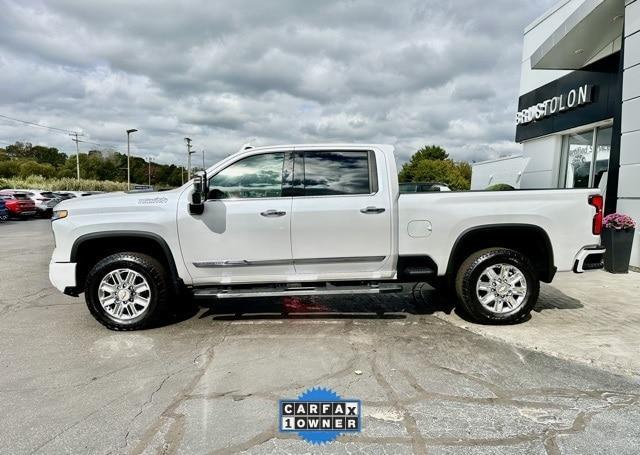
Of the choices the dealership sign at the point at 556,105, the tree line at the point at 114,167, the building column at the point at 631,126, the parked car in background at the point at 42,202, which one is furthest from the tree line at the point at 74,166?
the building column at the point at 631,126

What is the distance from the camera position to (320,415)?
121 inches

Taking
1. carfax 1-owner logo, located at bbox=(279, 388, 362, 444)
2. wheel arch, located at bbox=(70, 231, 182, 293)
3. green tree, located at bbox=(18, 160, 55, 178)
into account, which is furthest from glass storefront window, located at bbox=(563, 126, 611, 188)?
green tree, located at bbox=(18, 160, 55, 178)

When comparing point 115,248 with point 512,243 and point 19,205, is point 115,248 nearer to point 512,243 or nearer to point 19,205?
point 512,243

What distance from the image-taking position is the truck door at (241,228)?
14.8ft

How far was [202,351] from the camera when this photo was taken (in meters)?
4.17

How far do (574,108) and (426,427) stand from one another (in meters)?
12.2

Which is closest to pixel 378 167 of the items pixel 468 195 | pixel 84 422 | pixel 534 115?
pixel 468 195

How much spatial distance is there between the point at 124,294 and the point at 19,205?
70.8 feet

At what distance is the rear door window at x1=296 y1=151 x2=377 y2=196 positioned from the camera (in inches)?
185

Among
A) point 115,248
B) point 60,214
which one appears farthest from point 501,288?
point 60,214

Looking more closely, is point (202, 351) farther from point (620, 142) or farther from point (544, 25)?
point (544, 25)

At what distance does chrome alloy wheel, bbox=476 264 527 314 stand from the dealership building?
193 inches

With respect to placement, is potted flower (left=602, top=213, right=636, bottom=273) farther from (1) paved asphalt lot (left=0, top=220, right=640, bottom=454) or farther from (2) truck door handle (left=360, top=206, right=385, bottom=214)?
(2) truck door handle (left=360, top=206, right=385, bottom=214)

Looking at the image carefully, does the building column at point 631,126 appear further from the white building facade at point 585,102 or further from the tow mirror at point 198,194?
the tow mirror at point 198,194
